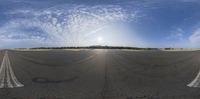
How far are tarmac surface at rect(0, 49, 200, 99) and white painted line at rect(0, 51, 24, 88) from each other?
0.11 meters

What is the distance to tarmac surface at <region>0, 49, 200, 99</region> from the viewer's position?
1119 centimetres

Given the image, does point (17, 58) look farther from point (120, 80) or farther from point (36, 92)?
point (120, 80)

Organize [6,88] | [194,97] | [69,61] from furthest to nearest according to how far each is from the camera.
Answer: [194,97]
[69,61]
[6,88]

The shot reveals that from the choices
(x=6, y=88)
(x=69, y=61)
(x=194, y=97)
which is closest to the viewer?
(x=6, y=88)

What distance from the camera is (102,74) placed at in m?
11.6

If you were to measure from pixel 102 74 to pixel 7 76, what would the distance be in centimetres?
290

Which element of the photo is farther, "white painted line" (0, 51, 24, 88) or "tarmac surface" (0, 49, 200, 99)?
"tarmac surface" (0, 49, 200, 99)

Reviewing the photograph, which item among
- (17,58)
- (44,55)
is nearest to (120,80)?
(44,55)

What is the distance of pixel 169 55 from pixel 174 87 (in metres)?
1.10

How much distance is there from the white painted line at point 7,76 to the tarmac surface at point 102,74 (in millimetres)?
107

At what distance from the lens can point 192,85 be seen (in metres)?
12.5

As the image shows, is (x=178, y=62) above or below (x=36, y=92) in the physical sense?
above

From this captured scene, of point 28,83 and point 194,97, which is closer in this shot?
point 28,83

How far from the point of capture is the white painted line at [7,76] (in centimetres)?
1088
